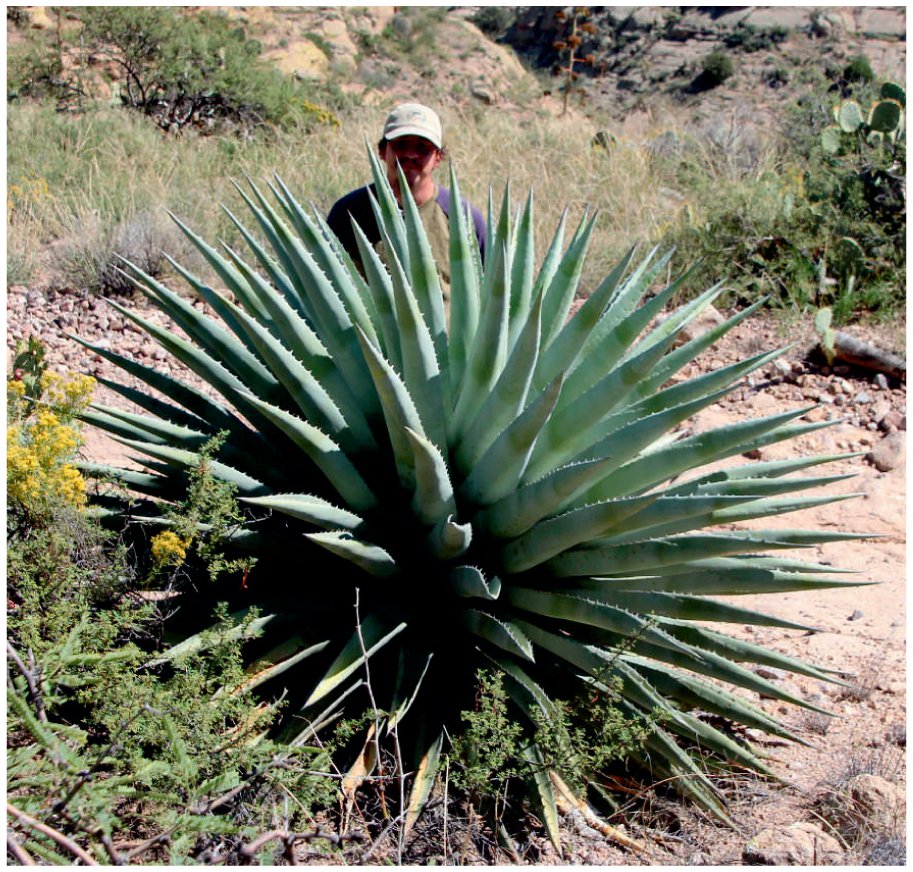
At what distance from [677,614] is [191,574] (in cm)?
145

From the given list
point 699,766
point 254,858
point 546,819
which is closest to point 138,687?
point 254,858

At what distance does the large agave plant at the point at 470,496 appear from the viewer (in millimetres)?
2451

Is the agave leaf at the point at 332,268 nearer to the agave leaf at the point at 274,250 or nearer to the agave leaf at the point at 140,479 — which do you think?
the agave leaf at the point at 274,250

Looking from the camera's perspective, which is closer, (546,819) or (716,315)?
(546,819)

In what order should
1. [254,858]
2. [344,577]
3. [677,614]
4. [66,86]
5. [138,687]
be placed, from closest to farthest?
[254,858] → [138,687] → [677,614] → [344,577] → [66,86]

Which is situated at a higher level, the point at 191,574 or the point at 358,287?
the point at 358,287

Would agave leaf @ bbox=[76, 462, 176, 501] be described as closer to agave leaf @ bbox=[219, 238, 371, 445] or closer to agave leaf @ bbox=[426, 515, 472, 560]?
agave leaf @ bbox=[219, 238, 371, 445]

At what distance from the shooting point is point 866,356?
6520mm

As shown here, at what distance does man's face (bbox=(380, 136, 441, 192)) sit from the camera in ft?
14.4

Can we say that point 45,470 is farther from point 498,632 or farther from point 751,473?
point 751,473

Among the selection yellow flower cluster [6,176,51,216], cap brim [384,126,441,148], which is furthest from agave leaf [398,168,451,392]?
yellow flower cluster [6,176,51,216]

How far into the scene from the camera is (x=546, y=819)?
2430 millimetres

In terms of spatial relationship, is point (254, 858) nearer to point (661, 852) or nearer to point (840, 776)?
point (661, 852)

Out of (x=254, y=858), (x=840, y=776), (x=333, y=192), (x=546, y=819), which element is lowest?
(x=840, y=776)
